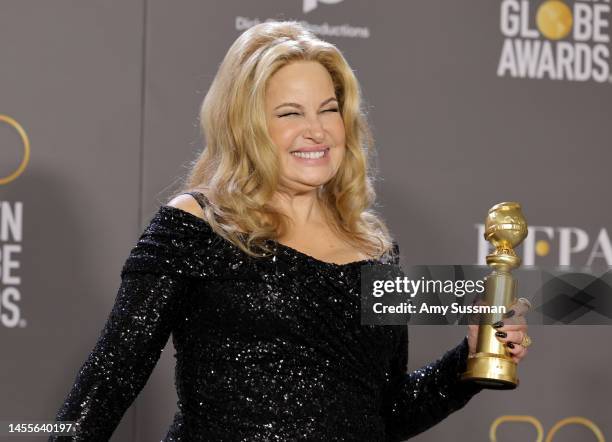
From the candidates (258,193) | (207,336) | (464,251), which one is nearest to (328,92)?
(258,193)

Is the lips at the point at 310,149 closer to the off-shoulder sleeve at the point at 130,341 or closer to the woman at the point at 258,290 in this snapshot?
the woman at the point at 258,290

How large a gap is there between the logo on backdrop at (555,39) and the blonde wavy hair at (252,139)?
1.21m

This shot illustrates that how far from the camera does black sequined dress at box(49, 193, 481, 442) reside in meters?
1.48

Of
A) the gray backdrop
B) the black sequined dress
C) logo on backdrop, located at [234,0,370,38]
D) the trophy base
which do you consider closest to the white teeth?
the black sequined dress

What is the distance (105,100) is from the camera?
2.50 metres

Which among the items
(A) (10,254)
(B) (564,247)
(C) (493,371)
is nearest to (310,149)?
(C) (493,371)

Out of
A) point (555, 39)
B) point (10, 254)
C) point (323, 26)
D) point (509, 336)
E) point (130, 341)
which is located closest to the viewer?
point (130, 341)

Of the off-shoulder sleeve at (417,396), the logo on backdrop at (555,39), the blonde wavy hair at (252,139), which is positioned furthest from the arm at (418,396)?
the logo on backdrop at (555,39)

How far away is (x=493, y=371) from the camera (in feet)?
5.15

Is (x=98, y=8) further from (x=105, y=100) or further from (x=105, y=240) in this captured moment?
(x=105, y=240)

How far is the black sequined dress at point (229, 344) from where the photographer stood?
58.4 inches

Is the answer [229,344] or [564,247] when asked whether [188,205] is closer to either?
[229,344]

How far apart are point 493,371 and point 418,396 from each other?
221 millimetres

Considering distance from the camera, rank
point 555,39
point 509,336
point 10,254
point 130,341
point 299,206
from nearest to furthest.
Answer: point 130,341 → point 509,336 → point 299,206 → point 10,254 → point 555,39
